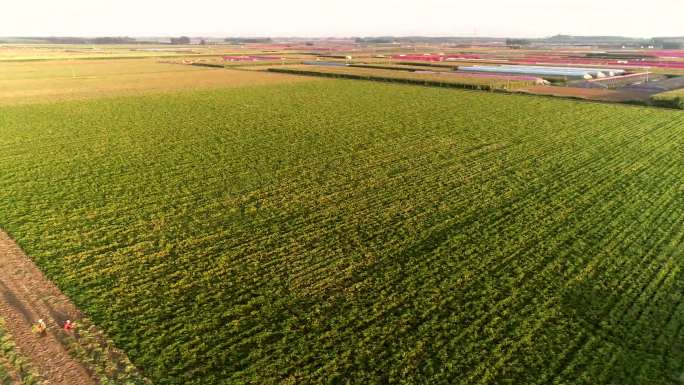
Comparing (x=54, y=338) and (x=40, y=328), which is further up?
(x=40, y=328)

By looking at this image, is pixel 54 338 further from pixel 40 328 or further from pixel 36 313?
pixel 36 313

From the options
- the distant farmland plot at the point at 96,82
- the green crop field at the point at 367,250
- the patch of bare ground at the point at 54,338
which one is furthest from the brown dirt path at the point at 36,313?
the distant farmland plot at the point at 96,82

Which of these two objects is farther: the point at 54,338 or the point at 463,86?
the point at 463,86

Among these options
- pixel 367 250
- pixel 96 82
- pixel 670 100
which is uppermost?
pixel 96 82

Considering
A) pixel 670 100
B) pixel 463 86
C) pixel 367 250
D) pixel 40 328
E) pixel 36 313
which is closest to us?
pixel 40 328

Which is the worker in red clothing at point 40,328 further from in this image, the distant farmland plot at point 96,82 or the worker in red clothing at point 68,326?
the distant farmland plot at point 96,82

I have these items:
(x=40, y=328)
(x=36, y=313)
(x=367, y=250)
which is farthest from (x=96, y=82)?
(x=367, y=250)

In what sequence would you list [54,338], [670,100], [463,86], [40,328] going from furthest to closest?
[463,86], [670,100], [40,328], [54,338]

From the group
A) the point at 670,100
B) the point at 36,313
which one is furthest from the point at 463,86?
the point at 36,313
